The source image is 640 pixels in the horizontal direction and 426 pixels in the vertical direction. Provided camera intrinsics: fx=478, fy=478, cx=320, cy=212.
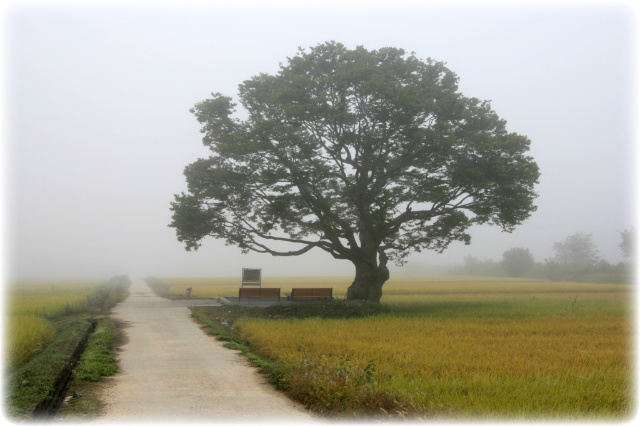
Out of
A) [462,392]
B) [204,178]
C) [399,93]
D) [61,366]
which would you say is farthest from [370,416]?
[204,178]

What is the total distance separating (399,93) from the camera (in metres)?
23.5

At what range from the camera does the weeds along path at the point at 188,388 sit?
7.08 m

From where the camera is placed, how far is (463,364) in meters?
10.2

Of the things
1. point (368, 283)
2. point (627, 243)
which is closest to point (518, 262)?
point (627, 243)

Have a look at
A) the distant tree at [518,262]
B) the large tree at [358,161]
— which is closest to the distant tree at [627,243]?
the distant tree at [518,262]

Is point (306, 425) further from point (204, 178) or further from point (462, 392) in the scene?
point (204, 178)

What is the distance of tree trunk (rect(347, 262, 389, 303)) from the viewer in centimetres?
2781

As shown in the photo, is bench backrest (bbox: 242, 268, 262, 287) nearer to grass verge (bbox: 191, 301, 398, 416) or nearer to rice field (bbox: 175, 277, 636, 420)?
rice field (bbox: 175, 277, 636, 420)

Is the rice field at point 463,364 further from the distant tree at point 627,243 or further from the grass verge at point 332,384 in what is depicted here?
the distant tree at point 627,243

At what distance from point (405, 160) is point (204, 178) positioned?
11.7 meters

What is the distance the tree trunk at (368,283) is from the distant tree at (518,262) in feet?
328

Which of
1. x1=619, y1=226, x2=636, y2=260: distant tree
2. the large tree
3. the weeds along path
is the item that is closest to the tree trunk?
the large tree

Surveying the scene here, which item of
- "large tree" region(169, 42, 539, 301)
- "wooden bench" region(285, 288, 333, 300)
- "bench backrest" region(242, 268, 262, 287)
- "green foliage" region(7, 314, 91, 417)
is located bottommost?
→ "wooden bench" region(285, 288, 333, 300)

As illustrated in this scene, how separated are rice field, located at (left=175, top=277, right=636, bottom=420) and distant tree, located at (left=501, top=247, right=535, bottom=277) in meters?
105
